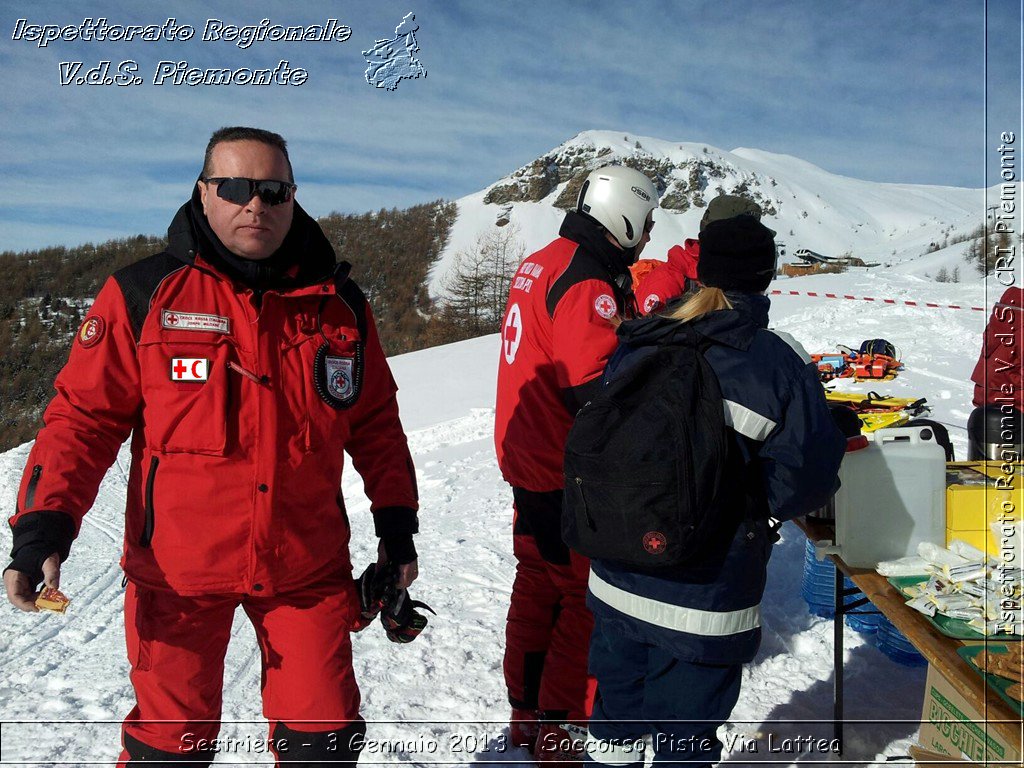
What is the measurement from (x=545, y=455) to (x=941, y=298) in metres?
15.0

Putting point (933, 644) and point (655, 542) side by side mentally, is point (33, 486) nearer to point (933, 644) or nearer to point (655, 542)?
point (655, 542)

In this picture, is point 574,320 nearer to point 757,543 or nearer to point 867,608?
point 757,543

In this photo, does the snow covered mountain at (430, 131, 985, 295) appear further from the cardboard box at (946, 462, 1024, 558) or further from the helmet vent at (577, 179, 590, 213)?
the cardboard box at (946, 462, 1024, 558)

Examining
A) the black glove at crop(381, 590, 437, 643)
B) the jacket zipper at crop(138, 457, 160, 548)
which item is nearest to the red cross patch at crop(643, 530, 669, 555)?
the black glove at crop(381, 590, 437, 643)

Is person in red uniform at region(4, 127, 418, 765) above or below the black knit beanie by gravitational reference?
below

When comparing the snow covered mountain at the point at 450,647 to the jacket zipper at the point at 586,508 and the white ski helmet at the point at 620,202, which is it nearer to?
the jacket zipper at the point at 586,508

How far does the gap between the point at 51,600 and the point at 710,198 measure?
2199 inches

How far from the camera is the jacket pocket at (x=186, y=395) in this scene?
77.7 inches

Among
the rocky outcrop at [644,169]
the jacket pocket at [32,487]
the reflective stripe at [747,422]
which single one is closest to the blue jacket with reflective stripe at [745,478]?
the reflective stripe at [747,422]

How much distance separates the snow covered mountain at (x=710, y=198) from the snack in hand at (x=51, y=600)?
1849 inches

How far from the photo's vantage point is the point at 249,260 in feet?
6.88

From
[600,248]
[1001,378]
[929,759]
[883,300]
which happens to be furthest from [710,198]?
[929,759]

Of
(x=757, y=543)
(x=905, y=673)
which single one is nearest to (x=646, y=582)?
(x=757, y=543)

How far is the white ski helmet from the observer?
9.81ft
